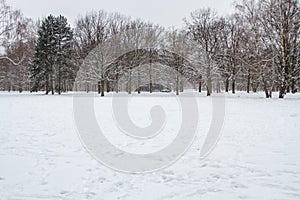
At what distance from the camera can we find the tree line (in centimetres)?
2228

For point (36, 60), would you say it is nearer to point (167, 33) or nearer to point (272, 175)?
point (167, 33)

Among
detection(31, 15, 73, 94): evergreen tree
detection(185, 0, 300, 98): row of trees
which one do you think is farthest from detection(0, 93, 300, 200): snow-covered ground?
detection(31, 15, 73, 94): evergreen tree

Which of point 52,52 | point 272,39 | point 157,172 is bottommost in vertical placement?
point 157,172

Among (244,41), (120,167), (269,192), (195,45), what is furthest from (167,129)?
(195,45)

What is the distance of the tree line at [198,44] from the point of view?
22281 millimetres

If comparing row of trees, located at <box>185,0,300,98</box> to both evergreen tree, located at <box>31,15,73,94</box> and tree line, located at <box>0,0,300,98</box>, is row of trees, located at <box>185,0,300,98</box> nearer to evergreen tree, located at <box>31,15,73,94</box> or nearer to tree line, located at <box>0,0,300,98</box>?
tree line, located at <box>0,0,300,98</box>

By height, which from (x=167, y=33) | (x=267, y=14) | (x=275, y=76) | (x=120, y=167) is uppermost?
(x=167, y=33)

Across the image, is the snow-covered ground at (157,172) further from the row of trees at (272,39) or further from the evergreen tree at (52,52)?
the evergreen tree at (52,52)

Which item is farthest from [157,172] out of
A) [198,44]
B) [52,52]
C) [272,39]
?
[52,52]

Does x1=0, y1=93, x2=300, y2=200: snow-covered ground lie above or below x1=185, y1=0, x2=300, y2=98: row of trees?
below

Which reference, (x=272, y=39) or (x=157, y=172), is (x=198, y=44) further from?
(x=157, y=172)

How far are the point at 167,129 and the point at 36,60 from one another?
37521 millimetres

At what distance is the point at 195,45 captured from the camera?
3353cm

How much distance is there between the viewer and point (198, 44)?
33438 mm
